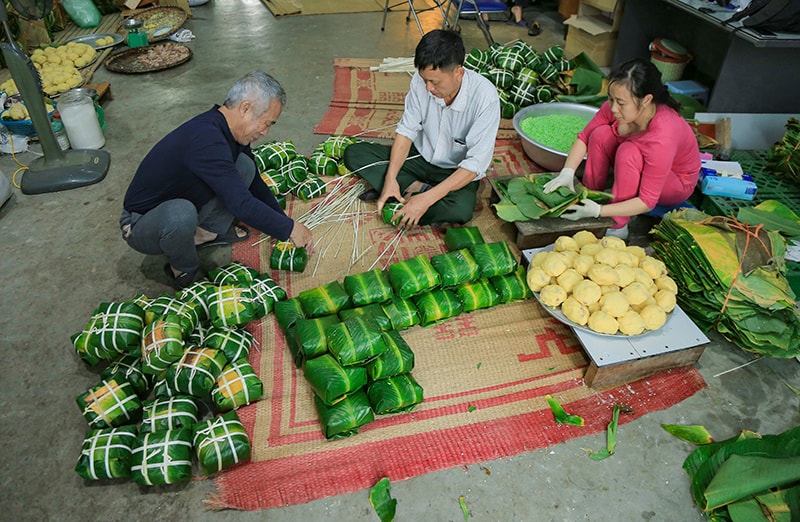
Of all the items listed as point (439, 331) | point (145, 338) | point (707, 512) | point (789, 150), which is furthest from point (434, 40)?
point (789, 150)

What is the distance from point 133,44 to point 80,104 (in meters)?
2.37

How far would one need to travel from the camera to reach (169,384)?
82.6 inches

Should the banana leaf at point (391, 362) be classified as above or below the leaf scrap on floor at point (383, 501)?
above

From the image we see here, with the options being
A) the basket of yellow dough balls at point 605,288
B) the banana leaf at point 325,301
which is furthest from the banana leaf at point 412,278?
the basket of yellow dough balls at point 605,288

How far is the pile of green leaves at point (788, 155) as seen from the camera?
3.25 meters

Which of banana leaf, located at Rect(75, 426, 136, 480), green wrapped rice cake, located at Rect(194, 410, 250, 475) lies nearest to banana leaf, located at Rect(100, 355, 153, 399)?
banana leaf, located at Rect(75, 426, 136, 480)

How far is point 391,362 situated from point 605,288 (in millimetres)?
1039

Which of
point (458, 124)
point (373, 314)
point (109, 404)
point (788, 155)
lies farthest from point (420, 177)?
point (788, 155)

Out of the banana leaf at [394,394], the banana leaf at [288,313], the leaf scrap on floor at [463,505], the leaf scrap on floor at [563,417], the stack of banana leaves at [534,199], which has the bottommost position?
the leaf scrap on floor at [463,505]

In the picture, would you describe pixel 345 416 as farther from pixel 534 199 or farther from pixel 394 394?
pixel 534 199

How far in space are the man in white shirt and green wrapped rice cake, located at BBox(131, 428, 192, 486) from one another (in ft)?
5.30

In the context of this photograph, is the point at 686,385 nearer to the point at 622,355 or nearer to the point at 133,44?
the point at 622,355

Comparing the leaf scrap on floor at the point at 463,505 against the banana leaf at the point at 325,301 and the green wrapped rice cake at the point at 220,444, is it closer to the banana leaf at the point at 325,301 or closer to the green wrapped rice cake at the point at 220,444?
the green wrapped rice cake at the point at 220,444

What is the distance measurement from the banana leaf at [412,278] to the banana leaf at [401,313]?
0.14 ft
